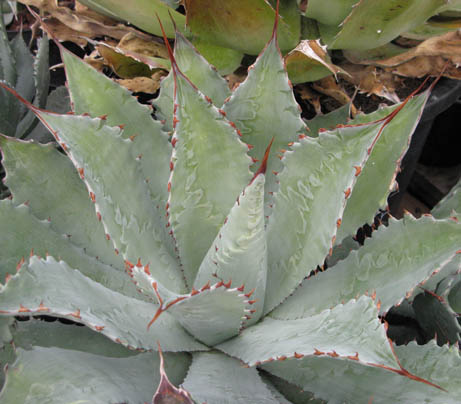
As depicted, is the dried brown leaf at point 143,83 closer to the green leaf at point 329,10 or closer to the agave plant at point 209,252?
the agave plant at point 209,252

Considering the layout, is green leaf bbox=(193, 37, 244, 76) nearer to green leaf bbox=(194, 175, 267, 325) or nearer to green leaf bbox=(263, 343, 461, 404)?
green leaf bbox=(194, 175, 267, 325)

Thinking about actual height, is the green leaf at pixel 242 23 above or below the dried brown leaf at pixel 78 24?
above

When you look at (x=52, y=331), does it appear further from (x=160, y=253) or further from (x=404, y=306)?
(x=404, y=306)

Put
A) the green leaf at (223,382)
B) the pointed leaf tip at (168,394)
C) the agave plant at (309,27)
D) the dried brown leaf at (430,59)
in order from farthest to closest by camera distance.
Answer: the dried brown leaf at (430,59), the agave plant at (309,27), the green leaf at (223,382), the pointed leaf tip at (168,394)

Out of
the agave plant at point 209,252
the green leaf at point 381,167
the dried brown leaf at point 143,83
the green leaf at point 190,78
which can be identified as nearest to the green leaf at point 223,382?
the agave plant at point 209,252

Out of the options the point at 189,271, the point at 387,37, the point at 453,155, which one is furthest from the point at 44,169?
the point at 453,155

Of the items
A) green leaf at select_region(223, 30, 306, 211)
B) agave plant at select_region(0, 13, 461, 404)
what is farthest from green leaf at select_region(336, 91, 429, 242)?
green leaf at select_region(223, 30, 306, 211)

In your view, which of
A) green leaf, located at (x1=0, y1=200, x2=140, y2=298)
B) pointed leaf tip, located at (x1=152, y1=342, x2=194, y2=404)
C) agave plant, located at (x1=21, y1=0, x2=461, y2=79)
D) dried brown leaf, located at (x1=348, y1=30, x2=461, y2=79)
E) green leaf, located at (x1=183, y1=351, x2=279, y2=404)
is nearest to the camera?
pointed leaf tip, located at (x1=152, y1=342, x2=194, y2=404)
